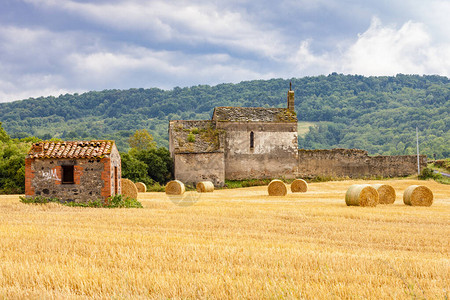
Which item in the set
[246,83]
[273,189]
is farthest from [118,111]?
[273,189]

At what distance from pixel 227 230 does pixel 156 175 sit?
3176 cm

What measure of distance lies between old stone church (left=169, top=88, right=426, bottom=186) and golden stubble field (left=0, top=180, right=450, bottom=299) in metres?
28.9

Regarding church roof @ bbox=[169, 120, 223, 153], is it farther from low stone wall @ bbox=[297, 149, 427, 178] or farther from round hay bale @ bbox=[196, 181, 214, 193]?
low stone wall @ bbox=[297, 149, 427, 178]

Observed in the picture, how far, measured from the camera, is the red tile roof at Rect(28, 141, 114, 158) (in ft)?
73.4

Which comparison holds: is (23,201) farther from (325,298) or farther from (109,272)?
(325,298)

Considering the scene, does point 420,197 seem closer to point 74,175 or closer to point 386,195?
point 386,195

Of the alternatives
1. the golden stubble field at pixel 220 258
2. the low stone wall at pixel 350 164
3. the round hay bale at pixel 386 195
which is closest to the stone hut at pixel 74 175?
the golden stubble field at pixel 220 258

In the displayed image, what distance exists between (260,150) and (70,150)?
27.1m

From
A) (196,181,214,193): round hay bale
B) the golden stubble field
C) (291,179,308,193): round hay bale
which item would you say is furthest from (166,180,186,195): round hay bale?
the golden stubble field

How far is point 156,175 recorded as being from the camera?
45219mm

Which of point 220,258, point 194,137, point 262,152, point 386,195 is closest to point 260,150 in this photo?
point 262,152

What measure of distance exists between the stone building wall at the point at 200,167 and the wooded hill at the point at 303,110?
68.5 m

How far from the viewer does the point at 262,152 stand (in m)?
47.7

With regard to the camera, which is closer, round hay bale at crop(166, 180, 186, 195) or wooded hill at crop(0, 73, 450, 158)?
round hay bale at crop(166, 180, 186, 195)
